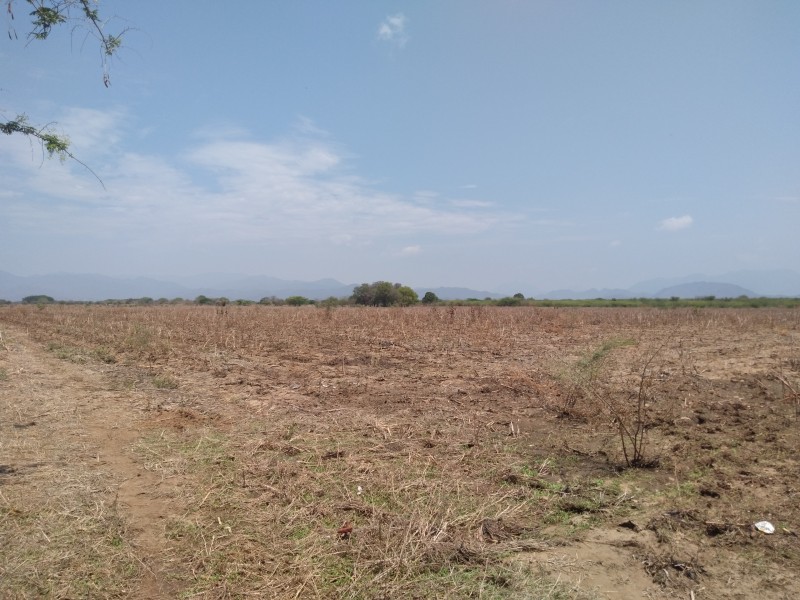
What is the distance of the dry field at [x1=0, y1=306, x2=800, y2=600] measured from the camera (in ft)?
8.64

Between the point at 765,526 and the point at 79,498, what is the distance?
16.1ft

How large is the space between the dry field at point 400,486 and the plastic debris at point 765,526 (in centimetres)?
4

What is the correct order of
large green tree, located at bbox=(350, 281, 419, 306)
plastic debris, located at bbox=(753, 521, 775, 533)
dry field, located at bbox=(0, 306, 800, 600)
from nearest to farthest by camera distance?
1. dry field, located at bbox=(0, 306, 800, 600)
2. plastic debris, located at bbox=(753, 521, 775, 533)
3. large green tree, located at bbox=(350, 281, 419, 306)

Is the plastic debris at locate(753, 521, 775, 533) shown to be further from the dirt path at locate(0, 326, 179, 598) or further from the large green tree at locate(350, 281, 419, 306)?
Answer: the large green tree at locate(350, 281, 419, 306)

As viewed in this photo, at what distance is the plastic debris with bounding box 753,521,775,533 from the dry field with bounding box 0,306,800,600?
4cm

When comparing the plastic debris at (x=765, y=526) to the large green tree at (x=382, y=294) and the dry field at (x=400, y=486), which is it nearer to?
the dry field at (x=400, y=486)

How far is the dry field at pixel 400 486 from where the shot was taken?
2.63m

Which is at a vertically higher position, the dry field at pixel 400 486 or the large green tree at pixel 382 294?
the large green tree at pixel 382 294

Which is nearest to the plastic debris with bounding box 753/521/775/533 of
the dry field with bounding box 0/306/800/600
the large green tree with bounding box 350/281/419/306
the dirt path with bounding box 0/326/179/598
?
the dry field with bounding box 0/306/800/600

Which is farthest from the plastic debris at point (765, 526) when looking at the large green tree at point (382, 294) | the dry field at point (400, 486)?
the large green tree at point (382, 294)

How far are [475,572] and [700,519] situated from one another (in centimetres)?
172

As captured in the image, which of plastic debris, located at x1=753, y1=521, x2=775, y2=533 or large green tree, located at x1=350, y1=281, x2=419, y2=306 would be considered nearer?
plastic debris, located at x1=753, y1=521, x2=775, y2=533

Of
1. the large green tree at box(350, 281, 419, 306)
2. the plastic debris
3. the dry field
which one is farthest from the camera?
the large green tree at box(350, 281, 419, 306)

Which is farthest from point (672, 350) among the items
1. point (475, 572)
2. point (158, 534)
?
point (158, 534)
